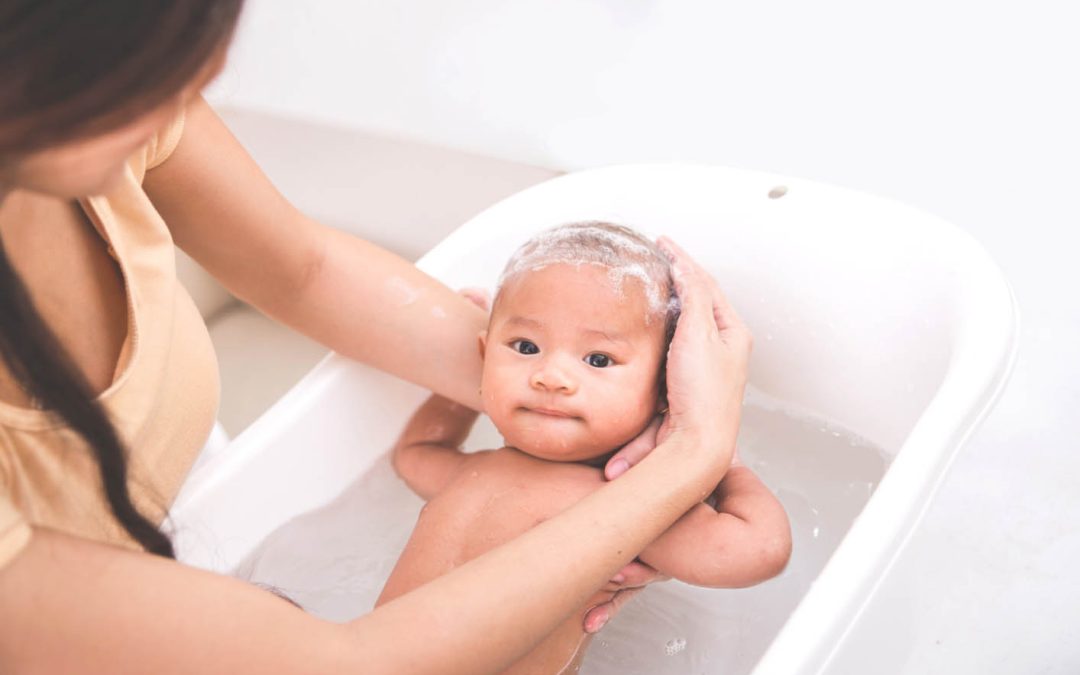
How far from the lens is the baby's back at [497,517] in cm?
116

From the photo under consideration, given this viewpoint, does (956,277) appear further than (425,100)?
No

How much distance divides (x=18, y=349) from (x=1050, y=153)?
1.90 metres

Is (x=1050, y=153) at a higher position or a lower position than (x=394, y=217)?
higher

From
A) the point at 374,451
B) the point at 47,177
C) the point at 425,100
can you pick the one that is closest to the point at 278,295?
the point at 374,451

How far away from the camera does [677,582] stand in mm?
1323

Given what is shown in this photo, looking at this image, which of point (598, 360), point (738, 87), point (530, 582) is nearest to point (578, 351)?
point (598, 360)

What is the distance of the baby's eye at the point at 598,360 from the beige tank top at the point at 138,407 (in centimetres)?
38

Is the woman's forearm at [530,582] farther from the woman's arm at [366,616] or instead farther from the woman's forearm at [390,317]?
the woman's forearm at [390,317]

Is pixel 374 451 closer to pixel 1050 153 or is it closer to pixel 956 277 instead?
pixel 956 277

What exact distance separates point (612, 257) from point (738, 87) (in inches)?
45.7

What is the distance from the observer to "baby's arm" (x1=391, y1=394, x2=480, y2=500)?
4.40 ft

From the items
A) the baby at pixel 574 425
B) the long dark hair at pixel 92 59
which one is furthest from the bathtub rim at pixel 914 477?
the long dark hair at pixel 92 59

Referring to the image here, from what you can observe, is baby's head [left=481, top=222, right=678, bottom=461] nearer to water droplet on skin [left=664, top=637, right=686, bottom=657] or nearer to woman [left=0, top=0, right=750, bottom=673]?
woman [left=0, top=0, right=750, bottom=673]

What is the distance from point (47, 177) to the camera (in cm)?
62
